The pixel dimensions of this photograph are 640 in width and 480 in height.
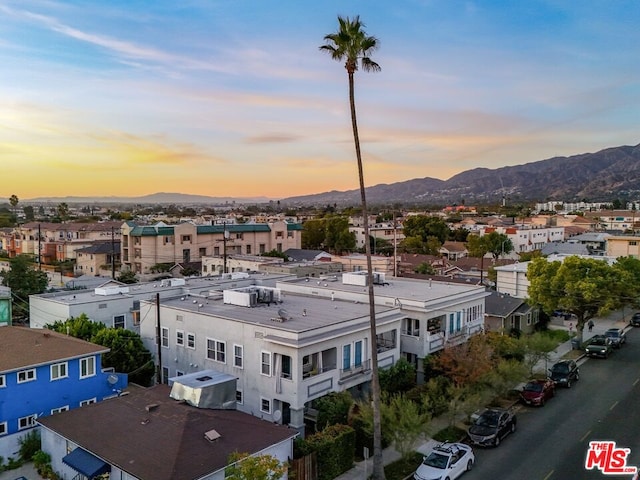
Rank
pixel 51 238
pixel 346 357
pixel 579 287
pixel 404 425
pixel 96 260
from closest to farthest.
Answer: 1. pixel 404 425
2. pixel 346 357
3. pixel 579 287
4. pixel 96 260
5. pixel 51 238

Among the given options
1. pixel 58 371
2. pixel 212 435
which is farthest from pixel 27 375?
pixel 212 435

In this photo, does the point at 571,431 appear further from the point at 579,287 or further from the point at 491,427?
the point at 579,287

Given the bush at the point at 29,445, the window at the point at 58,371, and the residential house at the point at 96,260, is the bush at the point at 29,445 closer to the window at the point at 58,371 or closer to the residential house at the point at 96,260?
the window at the point at 58,371

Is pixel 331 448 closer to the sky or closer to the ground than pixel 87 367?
closer to the ground

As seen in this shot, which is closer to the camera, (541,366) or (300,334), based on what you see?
(300,334)

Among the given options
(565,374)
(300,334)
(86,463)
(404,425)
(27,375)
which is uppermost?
(300,334)

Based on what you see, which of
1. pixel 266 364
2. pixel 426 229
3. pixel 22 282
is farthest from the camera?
pixel 426 229

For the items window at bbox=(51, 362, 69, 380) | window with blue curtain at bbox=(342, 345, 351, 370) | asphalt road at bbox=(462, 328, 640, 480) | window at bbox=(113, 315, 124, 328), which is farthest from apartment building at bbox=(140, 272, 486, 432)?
asphalt road at bbox=(462, 328, 640, 480)
